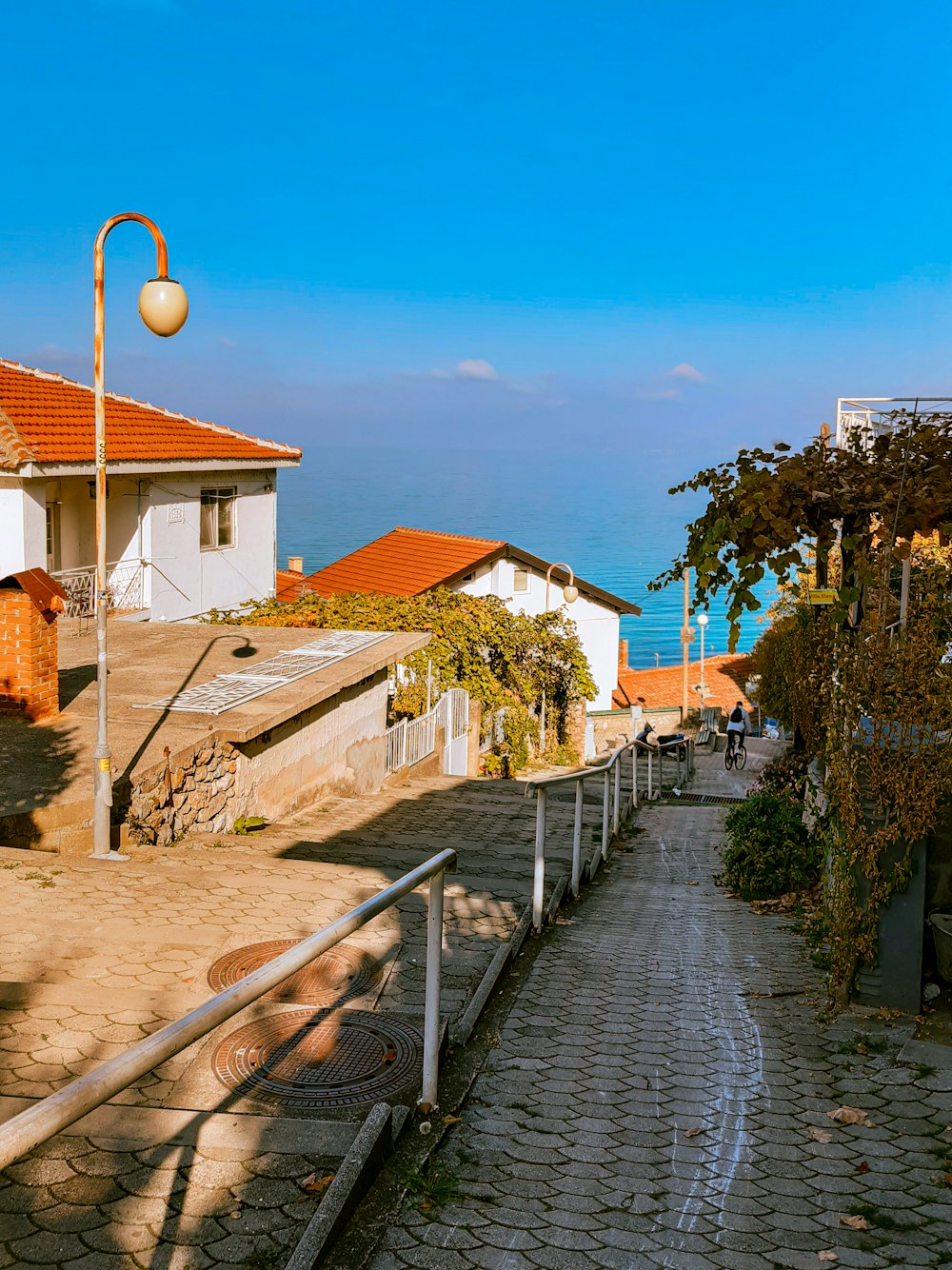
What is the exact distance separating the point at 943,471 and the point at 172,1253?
5.56 metres

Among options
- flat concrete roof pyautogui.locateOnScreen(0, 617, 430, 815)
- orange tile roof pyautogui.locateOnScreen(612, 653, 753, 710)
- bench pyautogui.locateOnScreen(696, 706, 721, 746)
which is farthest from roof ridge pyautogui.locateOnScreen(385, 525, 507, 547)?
flat concrete roof pyautogui.locateOnScreen(0, 617, 430, 815)

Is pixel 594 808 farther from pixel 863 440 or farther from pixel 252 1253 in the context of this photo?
pixel 252 1253

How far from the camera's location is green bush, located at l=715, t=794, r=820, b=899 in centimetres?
876

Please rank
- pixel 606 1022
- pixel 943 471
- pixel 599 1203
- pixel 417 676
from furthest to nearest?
pixel 417 676 → pixel 943 471 → pixel 606 1022 → pixel 599 1203

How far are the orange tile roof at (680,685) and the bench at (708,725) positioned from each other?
415cm

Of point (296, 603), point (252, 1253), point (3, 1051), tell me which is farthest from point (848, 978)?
point (296, 603)

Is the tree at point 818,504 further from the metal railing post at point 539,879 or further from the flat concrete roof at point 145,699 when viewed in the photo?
the flat concrete roof at point 145,699

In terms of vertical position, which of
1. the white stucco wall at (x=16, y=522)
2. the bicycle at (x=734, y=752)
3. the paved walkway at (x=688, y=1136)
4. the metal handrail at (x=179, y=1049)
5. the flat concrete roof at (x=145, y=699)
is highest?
the white stucco wall at (x=16, y=522)

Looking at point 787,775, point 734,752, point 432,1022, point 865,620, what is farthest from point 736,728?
point 432,1022

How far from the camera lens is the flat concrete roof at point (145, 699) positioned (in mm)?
8891

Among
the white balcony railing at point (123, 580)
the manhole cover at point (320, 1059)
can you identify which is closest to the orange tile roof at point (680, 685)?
the white balcony railing at point (123, 580)

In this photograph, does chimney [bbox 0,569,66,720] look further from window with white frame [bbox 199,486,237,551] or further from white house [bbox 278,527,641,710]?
white house [bbox 278,527,641,710]

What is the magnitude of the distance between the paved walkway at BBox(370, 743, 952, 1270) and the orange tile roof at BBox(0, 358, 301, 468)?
1312 centimetres

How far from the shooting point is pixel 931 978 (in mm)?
5277
